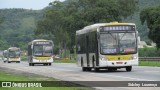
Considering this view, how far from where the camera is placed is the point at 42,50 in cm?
5734

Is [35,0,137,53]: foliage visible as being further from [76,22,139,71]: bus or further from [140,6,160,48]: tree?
[76,22,139,71]: bus

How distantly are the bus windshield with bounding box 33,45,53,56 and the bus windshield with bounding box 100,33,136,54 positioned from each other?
2771 cm

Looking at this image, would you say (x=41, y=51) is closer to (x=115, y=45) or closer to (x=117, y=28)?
(x=117, y=28)

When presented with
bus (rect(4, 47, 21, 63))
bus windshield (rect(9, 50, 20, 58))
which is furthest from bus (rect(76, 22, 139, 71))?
bus windshield (rect(9, 50, 20, 58))

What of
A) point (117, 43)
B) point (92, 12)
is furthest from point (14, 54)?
point (117, 43)

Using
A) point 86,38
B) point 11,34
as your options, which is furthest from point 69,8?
point 11,34

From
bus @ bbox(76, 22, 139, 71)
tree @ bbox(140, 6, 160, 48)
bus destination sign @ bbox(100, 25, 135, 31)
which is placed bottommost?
bus @ bbox(76, 22, 139, 71)

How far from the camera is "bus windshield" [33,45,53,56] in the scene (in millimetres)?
57344

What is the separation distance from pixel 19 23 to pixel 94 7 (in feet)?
402

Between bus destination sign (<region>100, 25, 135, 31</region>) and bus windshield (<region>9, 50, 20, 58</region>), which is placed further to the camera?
bus windshield (<region>9, 50, 20, 58</region>)

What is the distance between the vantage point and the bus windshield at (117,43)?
1181 inches

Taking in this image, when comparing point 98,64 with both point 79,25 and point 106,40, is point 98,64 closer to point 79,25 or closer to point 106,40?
point 106,40

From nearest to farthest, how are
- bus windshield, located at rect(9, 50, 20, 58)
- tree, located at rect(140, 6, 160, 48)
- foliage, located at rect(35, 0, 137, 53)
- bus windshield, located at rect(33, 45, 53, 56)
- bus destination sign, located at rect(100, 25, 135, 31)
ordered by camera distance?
bus destination sign, located at rect(100, 25, 135, 31)
bus windshield, located at rect(33, 45, 53, 56)
tree, located at rect(140, 6, 160, 48)
foliage, located at rect(35, 0, 137, 53)
bus windshield, located at rect(9, 50, 20, 58)

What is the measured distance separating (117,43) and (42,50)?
1111 inches
